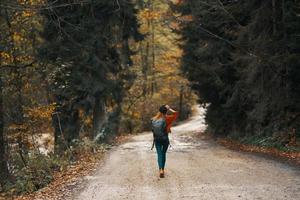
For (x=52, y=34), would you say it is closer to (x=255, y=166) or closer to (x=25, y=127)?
(x=25, y=127)

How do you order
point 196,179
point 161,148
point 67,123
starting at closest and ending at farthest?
point 196,179 < point 161,148 < point 67,123

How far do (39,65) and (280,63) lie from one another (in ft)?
33.7

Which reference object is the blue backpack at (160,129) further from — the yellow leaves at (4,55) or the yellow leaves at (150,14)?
the yellow leaves at (150,14)

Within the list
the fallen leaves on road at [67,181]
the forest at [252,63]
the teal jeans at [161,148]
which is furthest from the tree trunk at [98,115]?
the teal jeans at [161,148]

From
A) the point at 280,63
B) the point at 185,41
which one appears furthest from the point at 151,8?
the point at 280,63

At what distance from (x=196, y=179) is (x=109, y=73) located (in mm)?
14396

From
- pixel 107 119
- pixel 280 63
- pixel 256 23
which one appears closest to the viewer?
pixel 280 63

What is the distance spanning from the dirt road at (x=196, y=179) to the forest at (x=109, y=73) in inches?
115

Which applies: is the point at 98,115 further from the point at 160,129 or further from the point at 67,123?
the point at 160,129

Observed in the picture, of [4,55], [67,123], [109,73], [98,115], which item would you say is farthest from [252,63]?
[98,115]

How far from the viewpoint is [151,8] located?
5481 cm

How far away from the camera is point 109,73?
26.5m

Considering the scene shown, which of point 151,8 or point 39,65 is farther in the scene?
point 151,8

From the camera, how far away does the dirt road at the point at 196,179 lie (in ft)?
36.4
